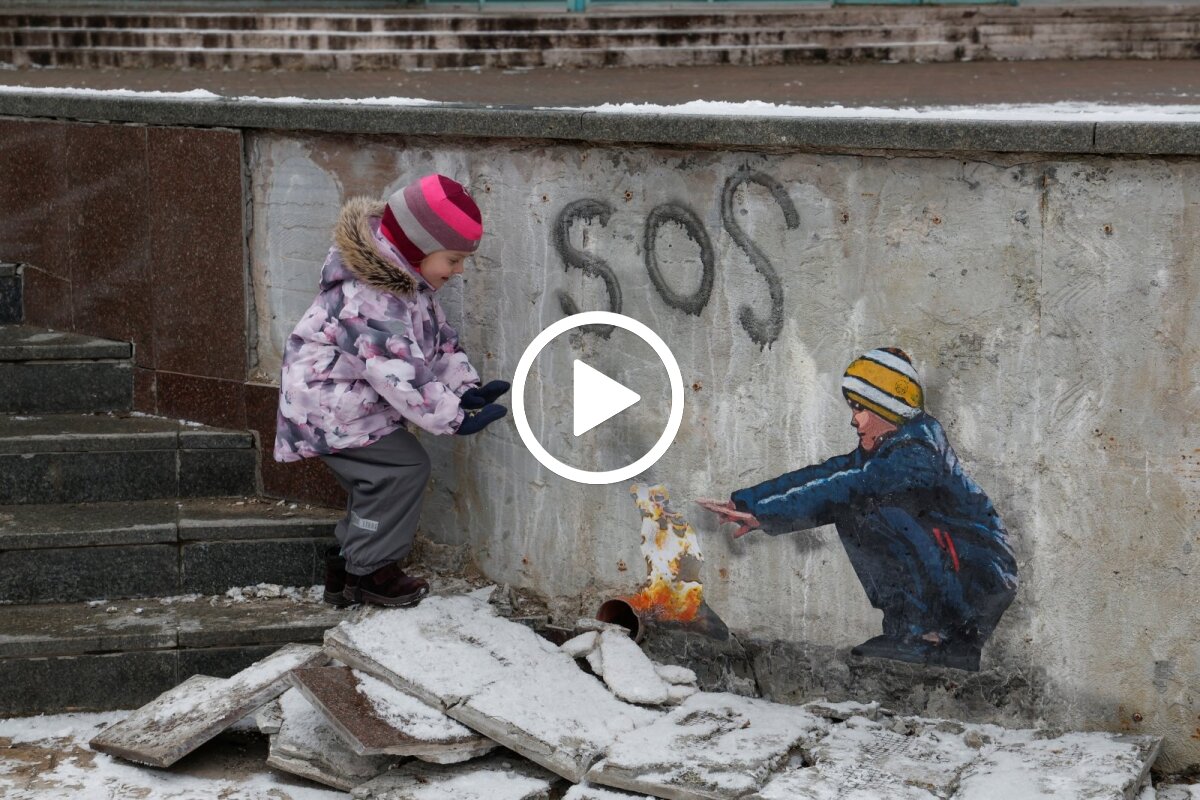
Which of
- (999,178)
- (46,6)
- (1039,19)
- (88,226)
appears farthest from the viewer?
(46,6)

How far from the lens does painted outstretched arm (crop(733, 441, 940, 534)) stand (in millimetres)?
4508

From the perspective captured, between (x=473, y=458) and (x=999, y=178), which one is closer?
(x=999, y=178)

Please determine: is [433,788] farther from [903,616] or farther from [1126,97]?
[1126,97]

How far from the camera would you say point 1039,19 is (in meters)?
9.97

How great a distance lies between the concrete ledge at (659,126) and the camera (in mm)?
4074

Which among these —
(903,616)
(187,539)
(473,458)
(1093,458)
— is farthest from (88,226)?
(1093,458)

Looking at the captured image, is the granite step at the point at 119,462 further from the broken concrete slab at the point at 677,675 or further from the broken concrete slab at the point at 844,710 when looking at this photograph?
the broken concrete slab at the point at 844,710

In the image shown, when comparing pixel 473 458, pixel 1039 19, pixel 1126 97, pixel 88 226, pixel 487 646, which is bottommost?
pixel 487 646

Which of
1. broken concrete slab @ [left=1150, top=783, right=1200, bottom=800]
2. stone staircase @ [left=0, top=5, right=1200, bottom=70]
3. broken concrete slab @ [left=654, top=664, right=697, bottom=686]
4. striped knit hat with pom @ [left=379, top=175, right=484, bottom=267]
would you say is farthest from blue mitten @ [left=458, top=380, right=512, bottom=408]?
stone staircase @ [left=0, top=5, right=1200, bottom=70]

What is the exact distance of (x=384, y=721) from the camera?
439 centimetres

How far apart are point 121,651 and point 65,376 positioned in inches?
59.6

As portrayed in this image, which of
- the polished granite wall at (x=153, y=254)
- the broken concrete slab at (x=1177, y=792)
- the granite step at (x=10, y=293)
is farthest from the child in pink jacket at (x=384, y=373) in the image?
the broken concrete slab at (x=1177, y=792)

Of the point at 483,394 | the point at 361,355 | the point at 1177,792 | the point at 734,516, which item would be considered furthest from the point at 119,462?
the point at 1177,792

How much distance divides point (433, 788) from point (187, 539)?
1525 mm
